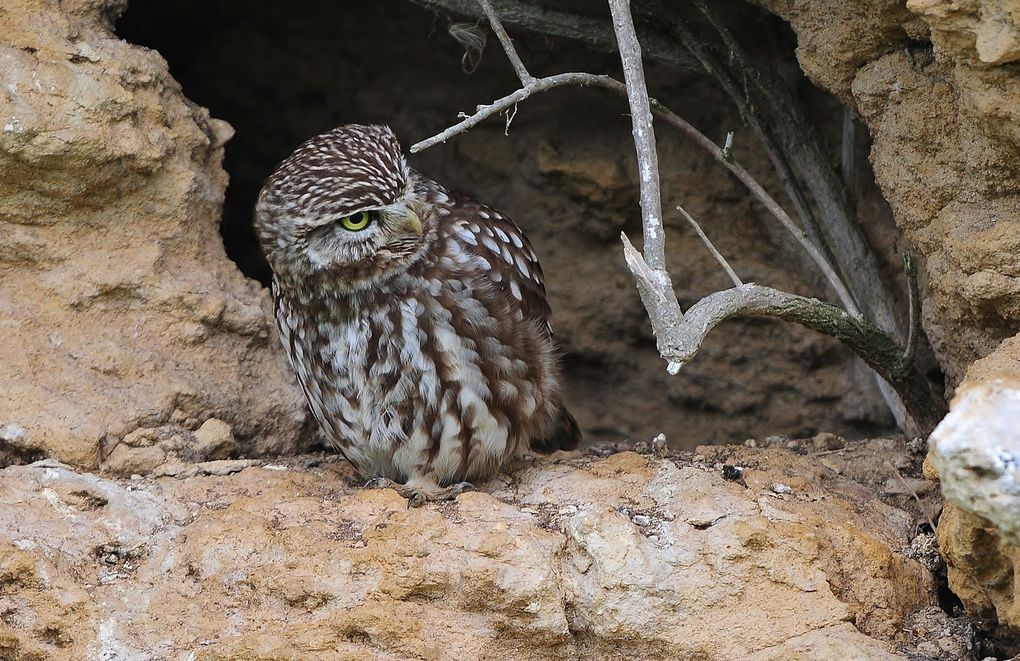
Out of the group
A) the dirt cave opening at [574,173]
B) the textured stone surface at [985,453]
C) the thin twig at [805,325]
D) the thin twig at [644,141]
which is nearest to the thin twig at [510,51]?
the thin twig at [644,141]

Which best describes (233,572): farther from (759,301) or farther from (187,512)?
(759,301)

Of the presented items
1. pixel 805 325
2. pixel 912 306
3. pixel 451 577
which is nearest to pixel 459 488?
pixel 451 577

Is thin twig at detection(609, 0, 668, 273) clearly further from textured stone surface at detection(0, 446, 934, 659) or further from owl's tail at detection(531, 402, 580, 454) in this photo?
owl's tail at detection(531, 402, 580, 454)

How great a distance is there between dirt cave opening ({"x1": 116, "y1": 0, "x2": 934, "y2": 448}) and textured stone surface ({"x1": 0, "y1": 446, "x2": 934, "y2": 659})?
171 cm

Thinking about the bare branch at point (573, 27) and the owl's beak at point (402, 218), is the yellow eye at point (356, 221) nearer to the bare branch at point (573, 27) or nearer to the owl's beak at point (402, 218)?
the owl's beak at point (402, 218)

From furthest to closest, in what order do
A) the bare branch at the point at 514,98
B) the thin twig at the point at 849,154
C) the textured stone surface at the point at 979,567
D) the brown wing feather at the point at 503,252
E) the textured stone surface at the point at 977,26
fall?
Result: 1. the thin twig at the point at 849,154
2. the brown wing feather at the point at 503,252
3. the bare branch at the point at 514,98
4. the textured stone surface at the point at 979,567
5. the textured stone surface at the point at 977,26

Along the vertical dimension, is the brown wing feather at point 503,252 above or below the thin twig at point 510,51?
below

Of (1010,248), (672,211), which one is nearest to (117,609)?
(1010,248)

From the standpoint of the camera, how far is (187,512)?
3.32m

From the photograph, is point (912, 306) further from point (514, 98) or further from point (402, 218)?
point (402, 218)

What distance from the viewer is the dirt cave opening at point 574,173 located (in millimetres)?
4785

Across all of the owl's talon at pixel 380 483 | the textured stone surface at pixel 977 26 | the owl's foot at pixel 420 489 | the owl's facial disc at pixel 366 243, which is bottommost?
the owl's talon at pixel 380 483

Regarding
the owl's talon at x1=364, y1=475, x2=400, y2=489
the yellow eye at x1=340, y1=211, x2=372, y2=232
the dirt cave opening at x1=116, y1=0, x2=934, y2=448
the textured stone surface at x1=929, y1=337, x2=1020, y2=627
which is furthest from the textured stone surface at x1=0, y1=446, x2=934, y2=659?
the dirt cave opening at x1=116, y1=0, x2=934, y2=448

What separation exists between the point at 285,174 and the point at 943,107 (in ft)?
6.62
